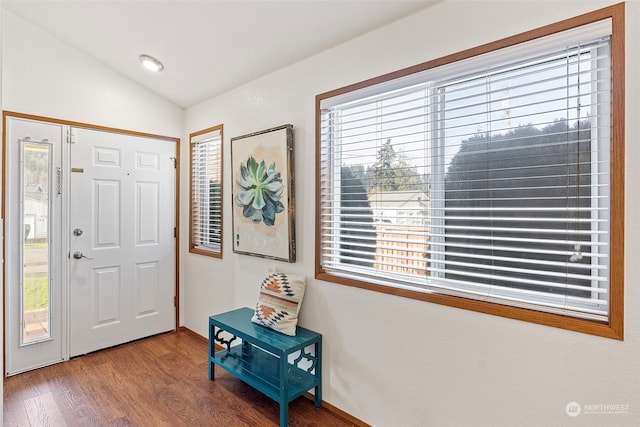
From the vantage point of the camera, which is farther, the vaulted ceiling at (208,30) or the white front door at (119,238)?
the white front door at (119,238)

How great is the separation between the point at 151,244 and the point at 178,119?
52.4 inches

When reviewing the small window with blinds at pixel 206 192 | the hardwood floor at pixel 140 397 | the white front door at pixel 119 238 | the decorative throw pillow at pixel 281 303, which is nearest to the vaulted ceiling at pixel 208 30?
the small window with blinds at pixel 206 192

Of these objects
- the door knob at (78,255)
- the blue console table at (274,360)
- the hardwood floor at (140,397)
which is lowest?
the hardwood floor at (140,397)

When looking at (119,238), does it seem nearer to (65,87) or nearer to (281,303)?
(65,87)

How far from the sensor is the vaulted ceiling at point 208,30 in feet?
6.39

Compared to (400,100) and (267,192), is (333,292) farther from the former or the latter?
(400,100)

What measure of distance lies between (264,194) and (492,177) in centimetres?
160

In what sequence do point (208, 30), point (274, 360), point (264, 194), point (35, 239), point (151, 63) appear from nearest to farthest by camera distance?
1. point (208, 30)
2. point (274, 360)
3. point (264, 194)
4. point (35, 239)
5. point (151, 63)

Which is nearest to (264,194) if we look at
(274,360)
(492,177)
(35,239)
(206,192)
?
(206,192)

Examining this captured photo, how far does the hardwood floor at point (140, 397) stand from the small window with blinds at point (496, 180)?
1019 millimetres

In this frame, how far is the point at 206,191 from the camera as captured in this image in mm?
3428

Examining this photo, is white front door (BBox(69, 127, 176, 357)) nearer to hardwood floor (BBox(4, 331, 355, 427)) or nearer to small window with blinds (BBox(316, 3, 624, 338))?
hardwood floor (BBox(4, 331, 355, 427))

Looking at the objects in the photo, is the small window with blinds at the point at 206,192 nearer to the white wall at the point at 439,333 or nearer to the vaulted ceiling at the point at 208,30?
the vaulted ceiling at the point at 208,30

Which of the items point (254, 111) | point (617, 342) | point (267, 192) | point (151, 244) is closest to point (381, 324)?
point (617, 342)
